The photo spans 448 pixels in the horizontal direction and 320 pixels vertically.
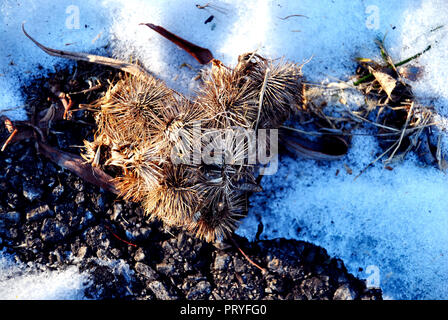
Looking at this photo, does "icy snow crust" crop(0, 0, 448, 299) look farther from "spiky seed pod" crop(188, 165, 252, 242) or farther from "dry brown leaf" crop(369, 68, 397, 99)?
"spiky seed pod" crop(188, 165, 252, 242)

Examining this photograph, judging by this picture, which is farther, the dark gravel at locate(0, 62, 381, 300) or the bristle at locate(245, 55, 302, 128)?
the dark gravel at locate(0, 62, 381, 300)

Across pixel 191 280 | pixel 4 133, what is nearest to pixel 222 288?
pixel 191 280

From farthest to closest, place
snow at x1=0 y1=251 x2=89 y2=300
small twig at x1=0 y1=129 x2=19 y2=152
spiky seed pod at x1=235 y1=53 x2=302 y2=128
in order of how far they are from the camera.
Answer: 1. small twig at x1=0 y1=129 x2=19 y2=152
2. snow at x1=0 y1=251 x2=89 y2=300
3. spiky seed pod at x1=235 y1=53 x2=302 y2=128

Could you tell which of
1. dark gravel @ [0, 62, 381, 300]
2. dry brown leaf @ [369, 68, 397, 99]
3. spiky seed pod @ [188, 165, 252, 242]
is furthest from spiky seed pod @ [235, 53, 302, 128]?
dark gravel @ [0, 62, 381, 300]

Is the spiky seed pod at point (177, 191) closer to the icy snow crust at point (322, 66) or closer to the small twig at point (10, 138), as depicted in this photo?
the icy snow crust at point (322, 66)

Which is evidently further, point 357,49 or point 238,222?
point 357,49

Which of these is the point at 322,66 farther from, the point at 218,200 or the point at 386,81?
the point at 218,200

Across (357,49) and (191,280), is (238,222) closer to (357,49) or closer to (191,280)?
(191,280)
